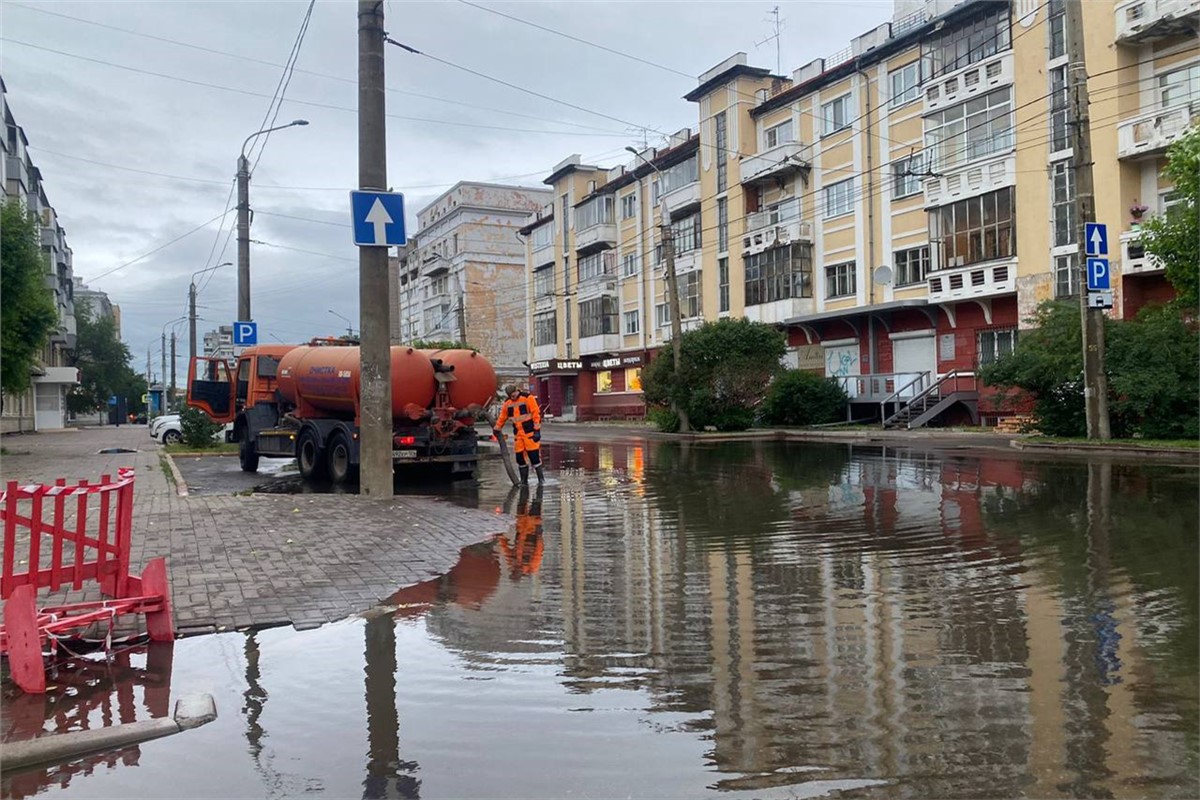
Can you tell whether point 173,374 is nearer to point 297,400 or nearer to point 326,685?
point 297,400

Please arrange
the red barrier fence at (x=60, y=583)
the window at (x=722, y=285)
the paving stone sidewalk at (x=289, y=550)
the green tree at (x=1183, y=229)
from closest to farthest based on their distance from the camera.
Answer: the red barrier fence at (x=60, y=583) → the paving stone sidewalk at (x=289, y=550) → the green tree at (x=1183, y=229) → the window at (x=722, y=285)

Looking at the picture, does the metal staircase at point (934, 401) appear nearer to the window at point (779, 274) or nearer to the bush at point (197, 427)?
the window at point (779, 274)

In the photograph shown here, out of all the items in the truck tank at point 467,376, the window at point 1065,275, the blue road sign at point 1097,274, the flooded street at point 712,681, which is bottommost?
the flooded street at point 712,681

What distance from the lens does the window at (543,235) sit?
214 feet

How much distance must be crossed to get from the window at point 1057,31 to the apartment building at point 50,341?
43694 millimetres

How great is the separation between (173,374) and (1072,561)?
2778 inches

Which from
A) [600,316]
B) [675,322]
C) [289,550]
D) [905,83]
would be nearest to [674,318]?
[675,322]

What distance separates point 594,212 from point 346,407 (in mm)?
42808

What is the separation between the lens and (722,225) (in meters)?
46.7

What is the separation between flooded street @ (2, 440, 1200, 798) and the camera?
3.88m

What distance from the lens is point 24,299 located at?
2631 centimetres

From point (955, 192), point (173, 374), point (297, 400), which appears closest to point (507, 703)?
point (297, 400)

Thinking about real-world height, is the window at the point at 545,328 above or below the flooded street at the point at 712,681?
above

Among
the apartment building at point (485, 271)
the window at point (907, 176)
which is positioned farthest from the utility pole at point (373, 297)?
the apartment building at point (485, 271)
